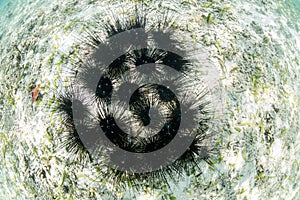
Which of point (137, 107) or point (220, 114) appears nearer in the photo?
point (137, 107)

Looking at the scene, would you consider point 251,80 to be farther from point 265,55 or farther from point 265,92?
point 265,55

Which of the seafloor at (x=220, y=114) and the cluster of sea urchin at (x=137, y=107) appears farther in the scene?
the seafloor at (x=220, y=114)

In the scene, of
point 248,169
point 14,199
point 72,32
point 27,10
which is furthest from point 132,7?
point 14,199

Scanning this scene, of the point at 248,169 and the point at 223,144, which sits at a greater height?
the point at 223,144

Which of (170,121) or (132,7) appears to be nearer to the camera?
(170,121)

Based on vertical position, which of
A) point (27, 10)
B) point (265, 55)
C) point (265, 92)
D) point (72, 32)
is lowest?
point (265, 92)

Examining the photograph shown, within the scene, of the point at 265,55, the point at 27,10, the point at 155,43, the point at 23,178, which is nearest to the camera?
the point at 155,43

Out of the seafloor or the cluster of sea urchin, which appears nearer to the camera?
the cluster of sea urchin

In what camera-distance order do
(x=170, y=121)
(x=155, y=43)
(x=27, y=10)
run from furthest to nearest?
(x=27, y=10) < (x=155, y=43) < (x=170, y=121)
